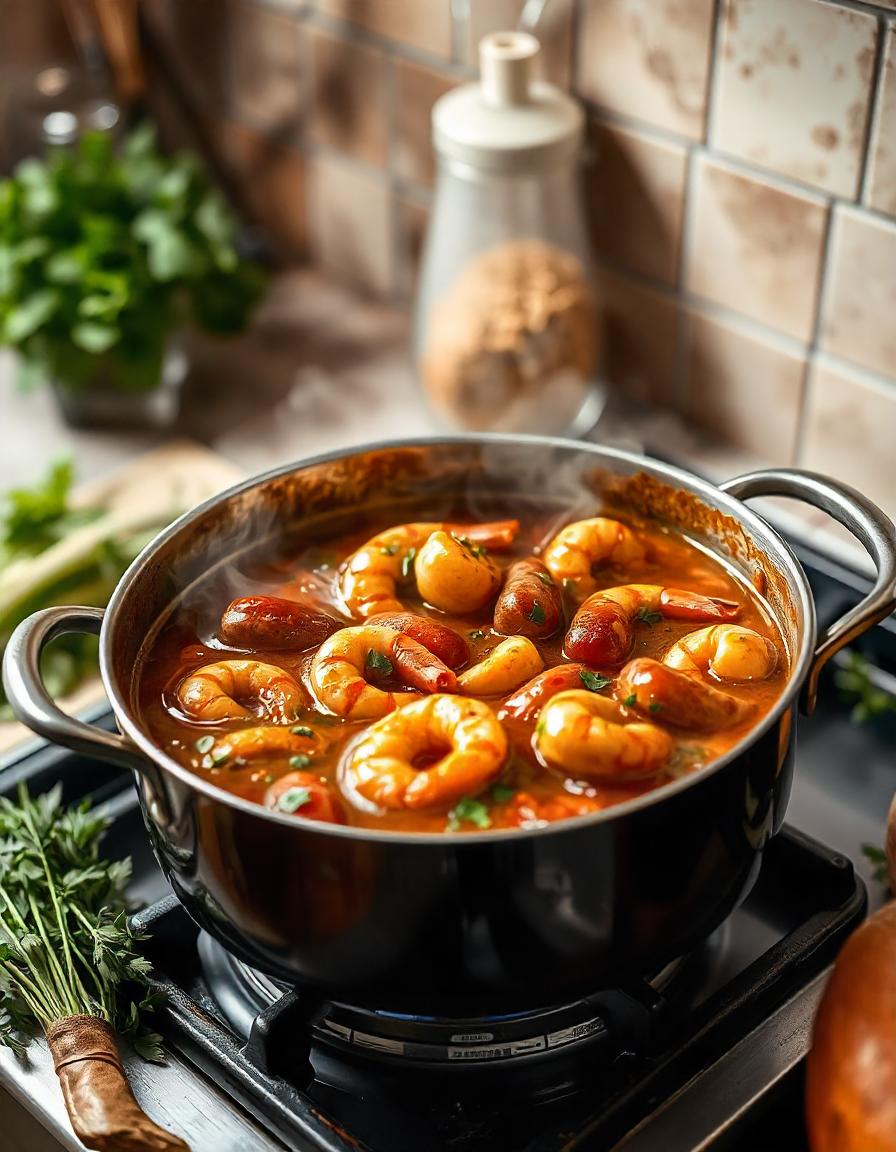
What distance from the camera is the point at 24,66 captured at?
1.97m

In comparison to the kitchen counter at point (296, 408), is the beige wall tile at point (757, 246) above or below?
above

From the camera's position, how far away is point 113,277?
1.59 meters

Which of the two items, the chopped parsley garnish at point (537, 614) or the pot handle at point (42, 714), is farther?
the chopped parsley garnish at point (537, 614)

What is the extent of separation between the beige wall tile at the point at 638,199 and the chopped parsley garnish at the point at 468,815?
0.84 meters

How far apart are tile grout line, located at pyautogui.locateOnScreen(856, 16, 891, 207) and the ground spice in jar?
31 centimetres

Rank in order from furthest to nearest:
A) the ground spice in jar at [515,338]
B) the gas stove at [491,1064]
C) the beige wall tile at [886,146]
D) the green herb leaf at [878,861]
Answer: the ground spice in jar at [515,338]
the beige wall tile at [886,146]
the green herb leaf at [878,861]
the gas stove at [491,1064]

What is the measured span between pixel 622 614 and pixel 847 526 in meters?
0.16

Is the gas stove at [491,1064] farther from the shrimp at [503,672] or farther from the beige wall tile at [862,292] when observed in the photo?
the beige wall tile at [862,292]

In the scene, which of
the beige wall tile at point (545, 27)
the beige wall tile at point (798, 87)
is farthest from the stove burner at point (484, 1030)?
the beige wall tile at point (545, 27)

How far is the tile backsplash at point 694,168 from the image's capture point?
4.27 feet

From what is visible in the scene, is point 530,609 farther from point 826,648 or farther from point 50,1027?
point 50,1027

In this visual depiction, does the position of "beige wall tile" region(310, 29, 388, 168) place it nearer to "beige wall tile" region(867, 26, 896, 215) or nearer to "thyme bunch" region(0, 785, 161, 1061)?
"beige wall tile" region(867, 26, 896, 215)

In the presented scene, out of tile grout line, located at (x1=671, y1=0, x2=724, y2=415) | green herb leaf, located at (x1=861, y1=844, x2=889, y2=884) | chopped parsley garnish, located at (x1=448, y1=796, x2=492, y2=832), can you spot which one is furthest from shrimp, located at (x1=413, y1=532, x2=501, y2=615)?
tile grout line, located at (x1=671, y1=0, x2=724, y2=415)

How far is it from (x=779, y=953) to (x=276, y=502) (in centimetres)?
49
